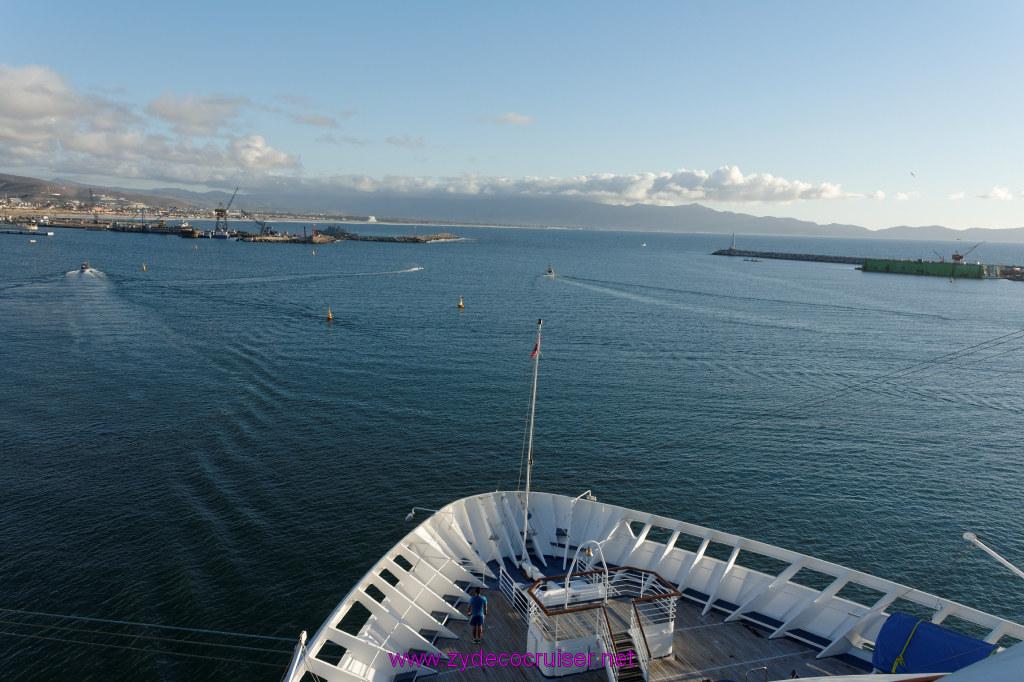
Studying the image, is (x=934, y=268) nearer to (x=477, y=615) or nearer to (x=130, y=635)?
(x=477, y=615)

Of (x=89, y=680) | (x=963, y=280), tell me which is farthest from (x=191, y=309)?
(x=963, y=280)

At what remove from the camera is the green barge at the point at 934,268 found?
488ft

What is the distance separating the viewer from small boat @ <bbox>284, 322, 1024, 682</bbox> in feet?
42.2

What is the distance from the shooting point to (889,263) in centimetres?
15962

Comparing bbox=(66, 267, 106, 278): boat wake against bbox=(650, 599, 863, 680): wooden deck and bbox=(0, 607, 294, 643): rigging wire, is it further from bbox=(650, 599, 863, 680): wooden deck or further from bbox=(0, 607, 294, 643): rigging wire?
bbox=(650, 599, 863, 680): wooden deck

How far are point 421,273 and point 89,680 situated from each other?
116 metres

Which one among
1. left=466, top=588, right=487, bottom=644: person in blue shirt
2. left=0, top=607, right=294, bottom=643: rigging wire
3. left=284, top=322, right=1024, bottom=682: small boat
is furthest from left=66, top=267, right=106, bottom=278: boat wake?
left=466, top=588, right=487, bottom=644: person in blue shirt

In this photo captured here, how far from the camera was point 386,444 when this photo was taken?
35062 mm

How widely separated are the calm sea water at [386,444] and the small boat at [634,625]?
7.08 metres

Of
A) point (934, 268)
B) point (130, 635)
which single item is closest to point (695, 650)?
point (130, 635)

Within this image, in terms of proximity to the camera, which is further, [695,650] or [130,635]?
[130,635]

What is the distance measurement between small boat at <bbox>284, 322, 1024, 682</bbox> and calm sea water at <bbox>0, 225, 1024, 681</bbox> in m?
7.08

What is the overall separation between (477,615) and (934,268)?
7252 inches

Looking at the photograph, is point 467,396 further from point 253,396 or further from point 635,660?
point 635,660
